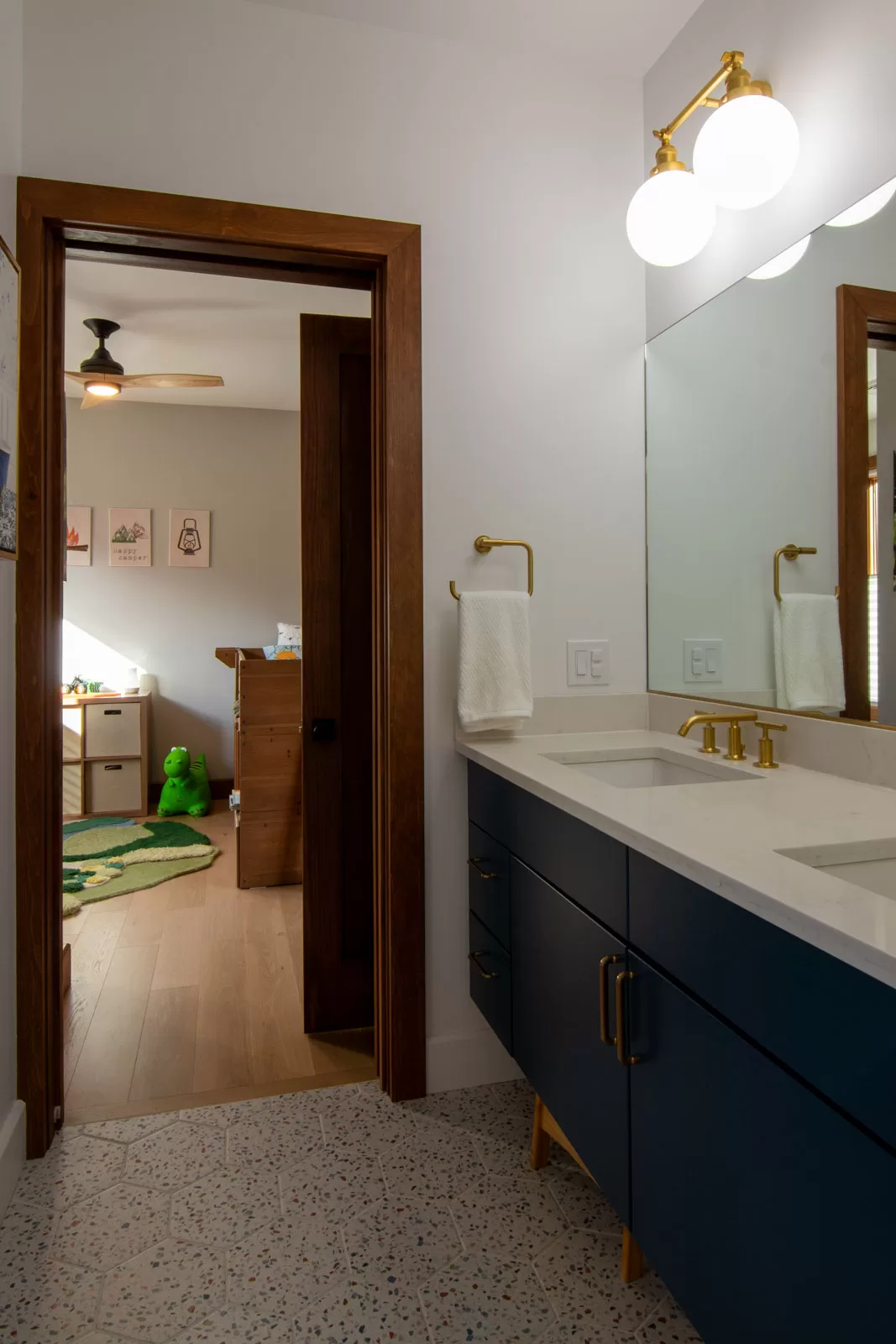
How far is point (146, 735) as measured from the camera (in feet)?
16.5

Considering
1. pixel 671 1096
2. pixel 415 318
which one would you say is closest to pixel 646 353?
pixel 415 318

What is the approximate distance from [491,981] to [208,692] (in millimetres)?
Result: 4057

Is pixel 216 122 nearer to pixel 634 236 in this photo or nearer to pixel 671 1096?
pixel 634 236

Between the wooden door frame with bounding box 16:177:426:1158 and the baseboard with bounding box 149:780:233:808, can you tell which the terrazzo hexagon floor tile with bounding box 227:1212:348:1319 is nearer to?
the wooden door frame with bounding box 16:177:426:1158

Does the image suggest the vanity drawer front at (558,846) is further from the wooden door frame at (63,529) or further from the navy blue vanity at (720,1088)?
the wooden door frame at (63,529)

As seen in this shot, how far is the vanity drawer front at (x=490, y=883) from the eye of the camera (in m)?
1.73

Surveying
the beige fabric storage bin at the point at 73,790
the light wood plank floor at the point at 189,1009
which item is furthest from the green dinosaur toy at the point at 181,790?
the light wood plank floor at the point at 189,1009

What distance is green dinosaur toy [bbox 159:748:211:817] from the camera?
4949 mm

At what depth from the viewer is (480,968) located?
1.90 metres

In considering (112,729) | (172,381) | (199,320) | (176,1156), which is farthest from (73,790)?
(176,1156)

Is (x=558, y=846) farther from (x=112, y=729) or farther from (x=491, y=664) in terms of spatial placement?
(x=112, y=729)

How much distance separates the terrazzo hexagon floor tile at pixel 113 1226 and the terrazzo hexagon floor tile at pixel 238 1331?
0.80 ft

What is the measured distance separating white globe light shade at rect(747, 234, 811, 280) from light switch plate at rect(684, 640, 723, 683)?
2.60ft

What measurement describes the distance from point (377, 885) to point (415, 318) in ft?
4.62
